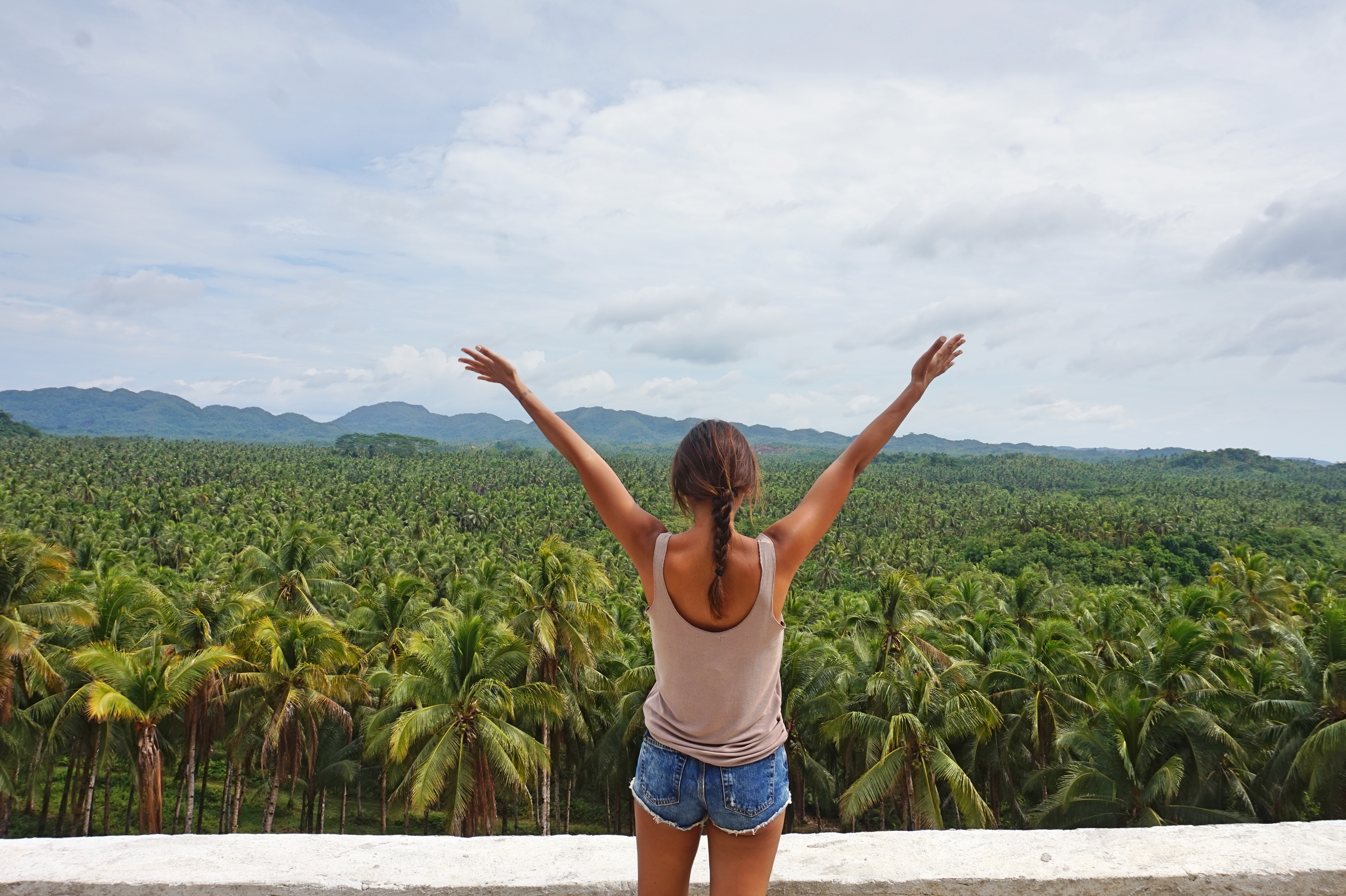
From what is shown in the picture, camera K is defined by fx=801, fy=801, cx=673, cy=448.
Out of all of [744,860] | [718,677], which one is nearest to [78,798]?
[744,860]

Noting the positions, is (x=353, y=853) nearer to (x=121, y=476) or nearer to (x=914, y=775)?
(x=914, y=775)

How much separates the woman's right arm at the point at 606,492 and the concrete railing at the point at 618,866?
110 cm

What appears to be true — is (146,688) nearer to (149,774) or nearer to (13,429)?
(149,774)

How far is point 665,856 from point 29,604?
2127 cm

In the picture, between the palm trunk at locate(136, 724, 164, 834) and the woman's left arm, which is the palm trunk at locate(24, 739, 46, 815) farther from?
the woman's left arm

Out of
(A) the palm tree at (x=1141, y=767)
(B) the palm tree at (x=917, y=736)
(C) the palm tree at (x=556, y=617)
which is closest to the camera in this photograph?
(A) the palm tree at (x=1141, y=767)

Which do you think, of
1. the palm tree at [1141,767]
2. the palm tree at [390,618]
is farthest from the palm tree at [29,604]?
the palm tree at [1141,767]

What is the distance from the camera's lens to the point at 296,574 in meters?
29.4

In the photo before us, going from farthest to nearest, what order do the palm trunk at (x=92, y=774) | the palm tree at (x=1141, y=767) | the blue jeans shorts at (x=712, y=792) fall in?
the palm trunk at (x=92, y=774), the palm tree at (x=1141, y=767), the blue jeans shorts at (x=712, y=792)

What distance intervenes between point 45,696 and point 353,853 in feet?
76.4

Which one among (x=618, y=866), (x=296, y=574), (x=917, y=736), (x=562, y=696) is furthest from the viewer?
(x=296, y=574)

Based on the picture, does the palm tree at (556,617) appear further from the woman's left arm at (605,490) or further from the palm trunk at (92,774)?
the woman's left arm at (605,490)

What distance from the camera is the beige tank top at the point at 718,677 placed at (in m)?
2.12

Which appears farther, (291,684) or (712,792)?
(291,684)
